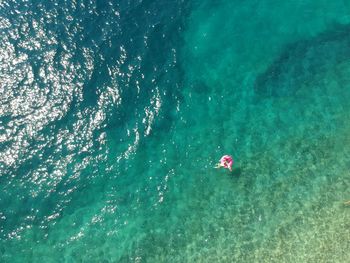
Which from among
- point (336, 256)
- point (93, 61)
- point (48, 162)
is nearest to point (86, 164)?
point (48, 162)

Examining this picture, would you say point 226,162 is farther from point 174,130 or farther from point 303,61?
point 303,61

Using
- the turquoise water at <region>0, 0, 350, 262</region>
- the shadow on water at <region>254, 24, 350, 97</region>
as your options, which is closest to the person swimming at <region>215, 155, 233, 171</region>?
the turquoise water at <region>0, 0, 350, 262</region>

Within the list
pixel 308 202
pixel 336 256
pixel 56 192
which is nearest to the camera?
pixel 336 256

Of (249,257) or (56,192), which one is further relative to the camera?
(56,192)

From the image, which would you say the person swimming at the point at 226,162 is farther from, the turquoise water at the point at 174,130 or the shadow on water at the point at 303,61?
the shadow on water at the point at 303,61

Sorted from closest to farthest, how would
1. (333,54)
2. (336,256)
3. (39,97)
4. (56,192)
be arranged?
1. (336,256)
2. (56,192)
3. (39,97)
4. (333,54)

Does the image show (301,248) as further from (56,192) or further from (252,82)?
(56,192)

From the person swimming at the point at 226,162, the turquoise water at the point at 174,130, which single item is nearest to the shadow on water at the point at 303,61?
the turquoise water at the point at 174,130

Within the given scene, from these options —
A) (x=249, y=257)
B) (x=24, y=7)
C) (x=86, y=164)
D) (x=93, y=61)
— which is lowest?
(x=249, y=257)
